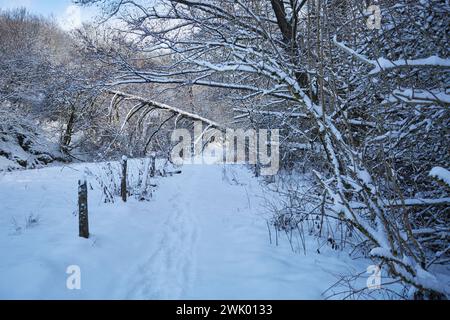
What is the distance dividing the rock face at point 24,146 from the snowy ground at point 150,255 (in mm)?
12904

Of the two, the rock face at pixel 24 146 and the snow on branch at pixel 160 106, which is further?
the rock face at pixel 24 146

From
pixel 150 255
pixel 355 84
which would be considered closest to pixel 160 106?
pixel 150 255

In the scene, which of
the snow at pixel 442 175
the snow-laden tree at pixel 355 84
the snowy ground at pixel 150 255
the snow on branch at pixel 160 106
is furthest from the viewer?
the snow on branch at pixel 160 106

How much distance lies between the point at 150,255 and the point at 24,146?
19.0 m

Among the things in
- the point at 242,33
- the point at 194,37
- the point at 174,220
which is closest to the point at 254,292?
the point at 174,220

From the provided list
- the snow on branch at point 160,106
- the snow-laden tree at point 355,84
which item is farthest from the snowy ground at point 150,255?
the snow on branch at point 160,106

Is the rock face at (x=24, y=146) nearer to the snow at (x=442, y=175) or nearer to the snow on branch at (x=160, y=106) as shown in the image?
the snow on branch at (x=160, y=106)

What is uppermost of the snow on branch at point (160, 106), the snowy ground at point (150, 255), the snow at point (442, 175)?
the snow on branch at point (160, 106)

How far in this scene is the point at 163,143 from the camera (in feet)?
53.1

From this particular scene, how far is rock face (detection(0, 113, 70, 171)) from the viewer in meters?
16.6

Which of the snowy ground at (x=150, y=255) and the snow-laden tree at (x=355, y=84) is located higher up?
the snow-laden tree at (x=355, y=84)

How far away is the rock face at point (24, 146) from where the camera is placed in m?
16.6

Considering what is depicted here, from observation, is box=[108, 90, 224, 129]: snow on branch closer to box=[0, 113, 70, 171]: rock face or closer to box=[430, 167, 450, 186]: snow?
box=[430, 167, 450, 186]: snow
